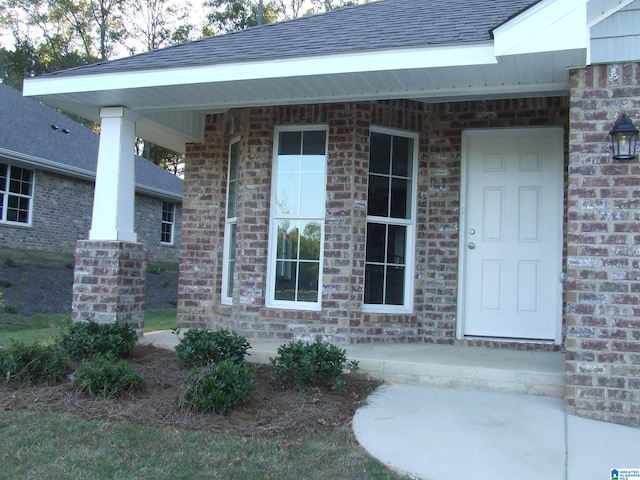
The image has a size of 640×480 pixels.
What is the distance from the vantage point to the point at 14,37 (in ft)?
99.8

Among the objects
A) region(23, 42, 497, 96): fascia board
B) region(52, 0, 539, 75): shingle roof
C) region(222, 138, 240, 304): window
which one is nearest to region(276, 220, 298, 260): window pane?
region(222, 138, 240, 304): window

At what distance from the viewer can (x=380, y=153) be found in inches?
256

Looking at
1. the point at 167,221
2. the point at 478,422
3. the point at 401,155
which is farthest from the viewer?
the point at 167,221

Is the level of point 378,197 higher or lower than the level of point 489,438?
higher

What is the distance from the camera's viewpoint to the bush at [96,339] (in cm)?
553

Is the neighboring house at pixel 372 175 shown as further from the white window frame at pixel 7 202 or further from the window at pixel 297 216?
the white window frame at pixel 7 202

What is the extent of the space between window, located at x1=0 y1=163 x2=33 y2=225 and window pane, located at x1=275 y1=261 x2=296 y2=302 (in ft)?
38.1

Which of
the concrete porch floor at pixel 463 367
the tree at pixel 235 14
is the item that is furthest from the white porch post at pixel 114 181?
the tree at pixel 235 14

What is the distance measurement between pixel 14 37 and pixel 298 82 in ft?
101

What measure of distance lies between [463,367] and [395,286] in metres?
1.62

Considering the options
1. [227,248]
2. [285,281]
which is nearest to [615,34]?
[285,281]

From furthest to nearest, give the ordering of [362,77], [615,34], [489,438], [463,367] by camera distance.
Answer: [362,77]
[463,367]
[615,34]
[489,438]
